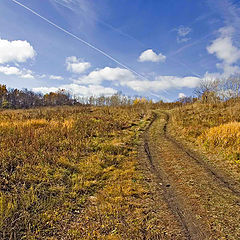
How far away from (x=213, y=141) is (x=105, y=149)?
6.22 m

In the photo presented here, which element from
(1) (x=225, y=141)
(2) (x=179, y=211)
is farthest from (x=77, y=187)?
(1) (x=225, y=141)

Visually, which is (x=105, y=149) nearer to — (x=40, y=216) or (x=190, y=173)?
(x=190, y=173)

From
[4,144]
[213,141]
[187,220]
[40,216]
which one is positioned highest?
[213,141]

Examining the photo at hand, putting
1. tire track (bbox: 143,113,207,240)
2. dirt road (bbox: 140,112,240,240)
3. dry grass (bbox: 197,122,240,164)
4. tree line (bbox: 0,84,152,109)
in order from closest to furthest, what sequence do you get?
tire track (bbox: 143,113,207,240), dirt road (bbox: 140,112,240,240), dry grass (bbox: 197,122,240,164), tree line (bbox: 0,84,152,109)

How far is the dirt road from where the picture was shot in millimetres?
3303

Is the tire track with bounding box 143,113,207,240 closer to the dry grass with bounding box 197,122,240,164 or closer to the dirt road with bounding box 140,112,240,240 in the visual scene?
the dirt road with bounding box 140,112,240,240

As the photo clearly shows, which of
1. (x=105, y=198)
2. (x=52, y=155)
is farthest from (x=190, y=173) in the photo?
(x=52, y=155)

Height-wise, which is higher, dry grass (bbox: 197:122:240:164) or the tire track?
dry grass (bbox: 197:122:240:164)

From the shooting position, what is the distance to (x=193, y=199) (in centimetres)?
439

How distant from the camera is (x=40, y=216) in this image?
Answer: 3600 millimetres

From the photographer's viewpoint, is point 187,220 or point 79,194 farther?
point 79,194

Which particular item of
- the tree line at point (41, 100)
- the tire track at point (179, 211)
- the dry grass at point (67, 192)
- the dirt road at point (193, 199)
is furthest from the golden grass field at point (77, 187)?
the tree line at point (41, 100)

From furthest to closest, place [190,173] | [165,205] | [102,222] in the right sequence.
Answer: [190,173]
[165,205]
[102,222]

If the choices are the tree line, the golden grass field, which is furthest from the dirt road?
the tree line
